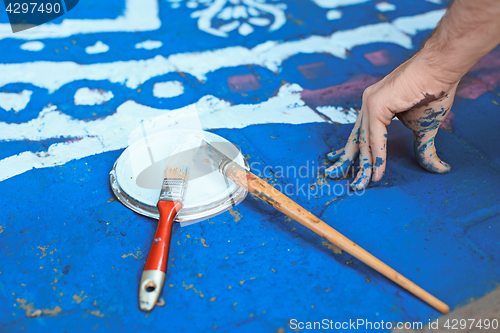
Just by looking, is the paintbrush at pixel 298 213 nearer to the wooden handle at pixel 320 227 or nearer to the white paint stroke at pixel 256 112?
the wooden handle at pixel 320 227

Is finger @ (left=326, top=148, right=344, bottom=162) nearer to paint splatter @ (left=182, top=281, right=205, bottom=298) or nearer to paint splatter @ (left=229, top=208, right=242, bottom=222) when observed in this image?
paint splatter @ (left=229, top=208, right=242, bottom=222)

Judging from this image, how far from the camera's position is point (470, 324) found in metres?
1.16

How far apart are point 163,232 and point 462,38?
134 centimetres

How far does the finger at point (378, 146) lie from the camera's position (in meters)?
1.51

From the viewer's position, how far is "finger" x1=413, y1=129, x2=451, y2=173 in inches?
63.8

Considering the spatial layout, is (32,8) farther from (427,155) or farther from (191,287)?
(427,155)

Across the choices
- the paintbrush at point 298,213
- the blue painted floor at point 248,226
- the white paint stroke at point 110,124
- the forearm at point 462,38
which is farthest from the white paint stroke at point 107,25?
the forearm at point 462,38

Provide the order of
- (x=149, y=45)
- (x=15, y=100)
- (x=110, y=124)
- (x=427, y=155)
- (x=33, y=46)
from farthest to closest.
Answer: (x=149, y=45) → (x=33, y=46) → (x=15, y=100) → (x=110, y=124) → (x=427, y=155)

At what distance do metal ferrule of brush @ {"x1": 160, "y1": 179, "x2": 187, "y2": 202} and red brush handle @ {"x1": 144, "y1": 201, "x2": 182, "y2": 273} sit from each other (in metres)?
0.02

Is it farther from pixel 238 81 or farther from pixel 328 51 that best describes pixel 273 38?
pixel 238 81

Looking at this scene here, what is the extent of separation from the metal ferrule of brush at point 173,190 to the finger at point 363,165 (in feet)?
2.55

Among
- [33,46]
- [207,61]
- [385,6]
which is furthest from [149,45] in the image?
[385,6]

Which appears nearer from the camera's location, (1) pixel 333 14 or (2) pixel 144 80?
(2) pixel 144 80

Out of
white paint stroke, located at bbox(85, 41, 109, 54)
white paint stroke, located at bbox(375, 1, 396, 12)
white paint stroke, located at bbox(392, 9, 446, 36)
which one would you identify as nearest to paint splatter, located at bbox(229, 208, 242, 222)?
white paint stroke, located at bbox(85, 41, 109, 54)
